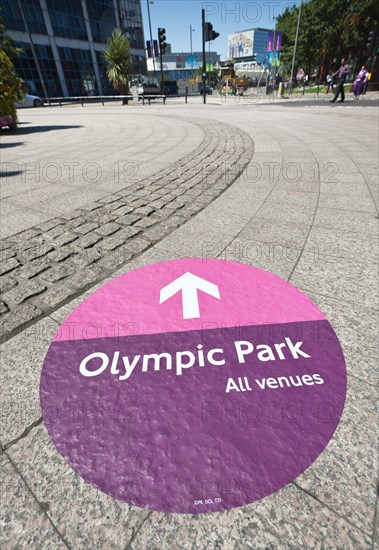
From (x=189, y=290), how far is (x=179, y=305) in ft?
0.69

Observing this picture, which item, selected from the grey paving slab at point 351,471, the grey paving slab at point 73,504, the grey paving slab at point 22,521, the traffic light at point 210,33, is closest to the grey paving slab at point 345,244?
the grey paving slab at point 351,471

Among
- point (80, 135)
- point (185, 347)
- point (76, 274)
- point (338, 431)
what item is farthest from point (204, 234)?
point (80, 135)

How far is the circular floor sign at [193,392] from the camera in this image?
4.48 ft

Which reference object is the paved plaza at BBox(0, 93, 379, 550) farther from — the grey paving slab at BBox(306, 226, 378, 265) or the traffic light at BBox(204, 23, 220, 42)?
the traffic light at BBox(204, 23, 220, 42)

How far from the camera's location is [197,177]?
5742mm

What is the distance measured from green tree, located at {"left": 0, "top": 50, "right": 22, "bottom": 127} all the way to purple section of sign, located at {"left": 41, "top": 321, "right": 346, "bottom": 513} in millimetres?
12881

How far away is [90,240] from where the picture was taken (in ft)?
11.5

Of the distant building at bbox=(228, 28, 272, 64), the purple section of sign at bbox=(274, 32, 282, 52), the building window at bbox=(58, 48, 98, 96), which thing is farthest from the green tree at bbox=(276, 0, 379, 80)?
the distant building at bbox=(228, 28, 272, 64)

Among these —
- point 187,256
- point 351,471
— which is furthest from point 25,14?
point 351,471

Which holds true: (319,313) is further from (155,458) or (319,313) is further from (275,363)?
(155,458)

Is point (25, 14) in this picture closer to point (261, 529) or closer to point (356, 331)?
point (356, 331)

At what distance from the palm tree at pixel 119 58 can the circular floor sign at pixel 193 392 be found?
32320mm

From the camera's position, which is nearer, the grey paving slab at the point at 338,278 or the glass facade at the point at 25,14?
the grey paving slab at the point at 338,278

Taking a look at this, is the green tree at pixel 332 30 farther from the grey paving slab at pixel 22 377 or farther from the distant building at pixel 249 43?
the distant building at pixel 249 43
